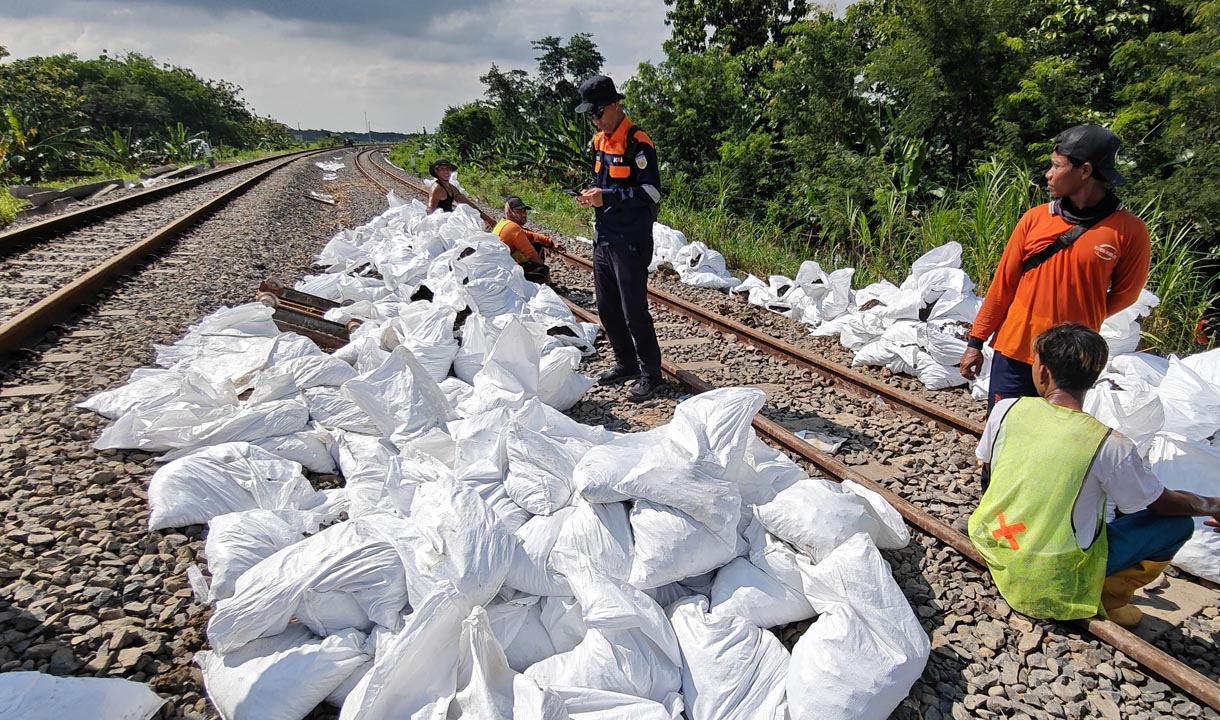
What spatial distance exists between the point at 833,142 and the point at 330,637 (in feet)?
36.7

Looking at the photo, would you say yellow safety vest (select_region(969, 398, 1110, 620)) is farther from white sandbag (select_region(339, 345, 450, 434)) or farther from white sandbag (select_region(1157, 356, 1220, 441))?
white sandbag (select_region(339, 345, 450, 434))

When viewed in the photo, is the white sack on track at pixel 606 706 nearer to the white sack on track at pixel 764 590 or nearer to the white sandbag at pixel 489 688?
the white sandbag at pixel 489 688

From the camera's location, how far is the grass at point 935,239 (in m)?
4.93

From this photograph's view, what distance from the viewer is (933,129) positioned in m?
9.49

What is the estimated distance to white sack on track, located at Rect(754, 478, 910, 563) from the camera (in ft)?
6.93

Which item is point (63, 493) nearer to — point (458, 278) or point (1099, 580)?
point (458, 278)

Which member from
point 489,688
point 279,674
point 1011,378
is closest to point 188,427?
point 279,674

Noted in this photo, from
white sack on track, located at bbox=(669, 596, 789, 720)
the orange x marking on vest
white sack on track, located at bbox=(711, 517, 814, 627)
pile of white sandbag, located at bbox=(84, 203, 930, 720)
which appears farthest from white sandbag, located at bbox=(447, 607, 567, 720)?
the orange x marking on vest

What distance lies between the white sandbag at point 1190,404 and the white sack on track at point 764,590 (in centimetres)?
217

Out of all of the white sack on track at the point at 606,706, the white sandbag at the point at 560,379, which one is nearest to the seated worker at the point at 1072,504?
the white sack on track at the point at 606,706

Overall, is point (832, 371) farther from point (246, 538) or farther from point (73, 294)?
point (73, 294)

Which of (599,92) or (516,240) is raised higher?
(599,92)

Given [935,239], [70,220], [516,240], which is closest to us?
[516,240]

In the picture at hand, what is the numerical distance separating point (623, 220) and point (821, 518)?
7.89 feet
